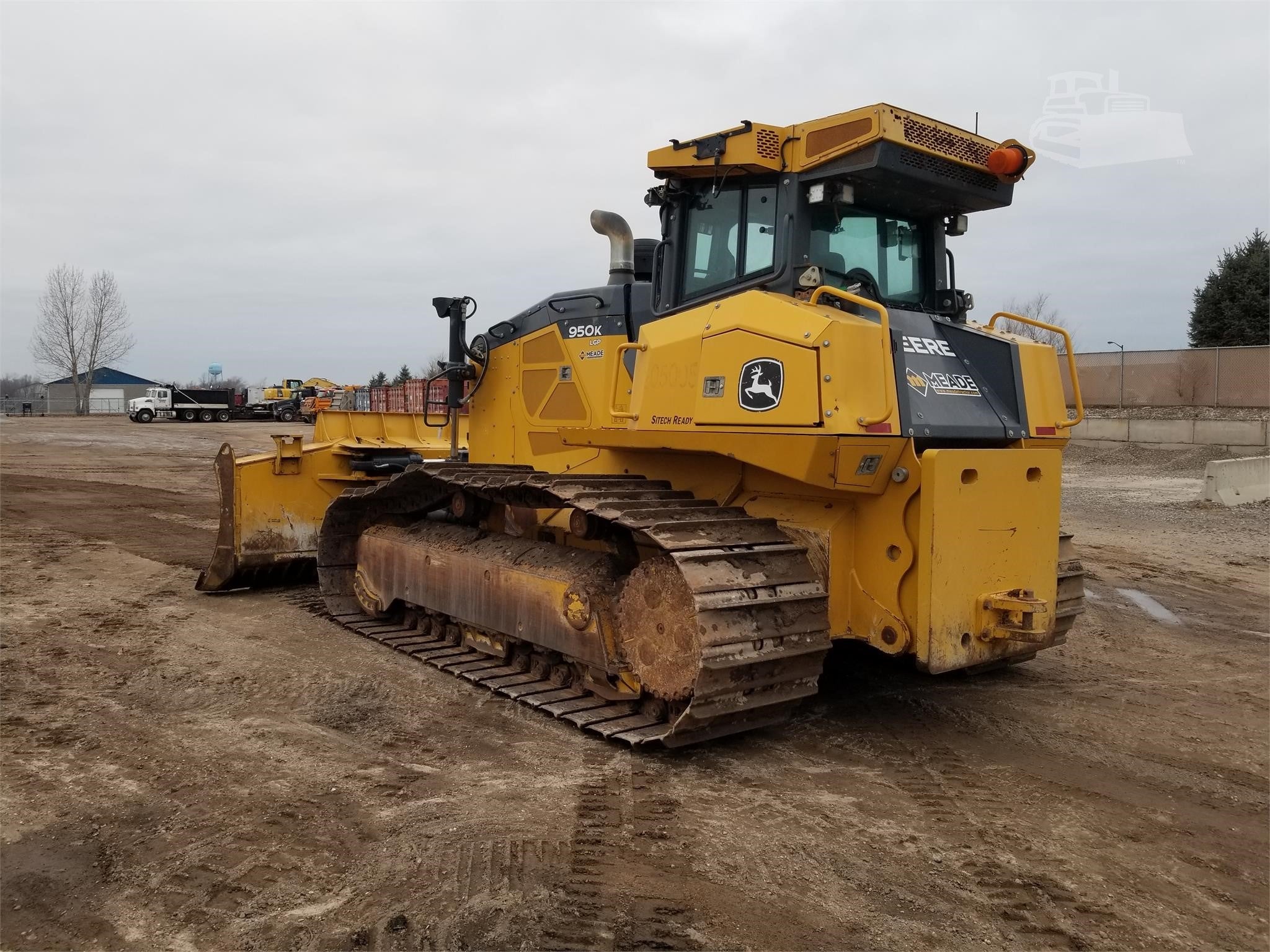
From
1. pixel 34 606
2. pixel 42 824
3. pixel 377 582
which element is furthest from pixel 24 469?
pixel 42 824

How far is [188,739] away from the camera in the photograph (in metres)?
4.94

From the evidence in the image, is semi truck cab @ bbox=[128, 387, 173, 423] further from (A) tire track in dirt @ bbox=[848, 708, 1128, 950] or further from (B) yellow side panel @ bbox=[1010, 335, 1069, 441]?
(A) tire track in dirt @ bbox=[848, 708, 1128, 950]

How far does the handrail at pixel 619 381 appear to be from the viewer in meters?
5.57

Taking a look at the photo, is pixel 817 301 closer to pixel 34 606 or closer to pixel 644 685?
pixel 644 685

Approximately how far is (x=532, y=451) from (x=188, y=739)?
10.3ft

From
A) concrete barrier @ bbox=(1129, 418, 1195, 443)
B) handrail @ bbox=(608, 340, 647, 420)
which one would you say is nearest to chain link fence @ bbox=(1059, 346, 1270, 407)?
concrete barrier @ bbox=(1129, 418, 1195, 443)

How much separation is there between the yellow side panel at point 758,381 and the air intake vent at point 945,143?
4.79 feet

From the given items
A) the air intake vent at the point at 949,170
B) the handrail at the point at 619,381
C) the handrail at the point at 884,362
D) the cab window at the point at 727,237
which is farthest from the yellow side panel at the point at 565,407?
the air intake vent at the point at 949,170

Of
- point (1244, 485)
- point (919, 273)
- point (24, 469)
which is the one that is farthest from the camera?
point (24, 469)

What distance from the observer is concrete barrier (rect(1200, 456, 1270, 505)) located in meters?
15.5

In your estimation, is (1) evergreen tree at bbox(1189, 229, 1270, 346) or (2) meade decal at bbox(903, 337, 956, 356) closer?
(2) meade decal at bbox(903, 337, 956, 356)

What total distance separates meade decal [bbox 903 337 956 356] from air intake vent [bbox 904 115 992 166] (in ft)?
3.56

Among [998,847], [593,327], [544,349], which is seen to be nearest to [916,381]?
A: [998,847]

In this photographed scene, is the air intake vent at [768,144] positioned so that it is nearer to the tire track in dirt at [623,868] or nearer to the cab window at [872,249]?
the cab window at [872,249]
